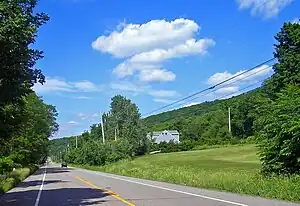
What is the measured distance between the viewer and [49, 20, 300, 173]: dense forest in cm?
2272

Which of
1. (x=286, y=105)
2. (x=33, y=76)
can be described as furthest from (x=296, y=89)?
(x=33, y=76)

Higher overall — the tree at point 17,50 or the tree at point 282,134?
the tree at point 17,50

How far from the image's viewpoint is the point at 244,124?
5394 inches

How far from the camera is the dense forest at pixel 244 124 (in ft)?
74.5

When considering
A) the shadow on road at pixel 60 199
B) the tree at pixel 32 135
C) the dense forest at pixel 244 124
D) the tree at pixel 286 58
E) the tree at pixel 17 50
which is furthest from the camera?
the tree at pixel 32 135

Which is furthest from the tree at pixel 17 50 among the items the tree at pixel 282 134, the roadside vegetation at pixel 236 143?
the tree at pixel 282 134

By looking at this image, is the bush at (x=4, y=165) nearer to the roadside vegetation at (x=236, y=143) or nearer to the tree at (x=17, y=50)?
the roadside vegetation at (x=236, y=143)

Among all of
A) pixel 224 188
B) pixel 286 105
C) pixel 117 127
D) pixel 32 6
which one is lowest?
pixel 224 188

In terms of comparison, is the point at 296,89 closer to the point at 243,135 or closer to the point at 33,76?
the point at 33,76

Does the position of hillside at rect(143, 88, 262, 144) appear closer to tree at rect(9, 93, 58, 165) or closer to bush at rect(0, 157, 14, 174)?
tree at rect(9, 93, 58, 165)

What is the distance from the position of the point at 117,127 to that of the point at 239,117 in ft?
121

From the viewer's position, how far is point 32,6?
16016mm

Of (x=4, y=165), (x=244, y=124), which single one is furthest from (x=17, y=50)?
(x=244, y=124)

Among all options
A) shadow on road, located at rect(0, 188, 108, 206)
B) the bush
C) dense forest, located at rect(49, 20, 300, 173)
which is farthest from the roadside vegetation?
the bush
